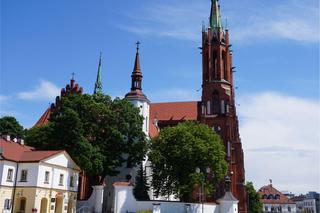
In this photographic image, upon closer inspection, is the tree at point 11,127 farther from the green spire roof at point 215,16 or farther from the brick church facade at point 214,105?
the green spire roof at point 215,16

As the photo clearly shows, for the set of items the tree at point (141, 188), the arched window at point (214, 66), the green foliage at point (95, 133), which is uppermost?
the arched window at point (214, 66)

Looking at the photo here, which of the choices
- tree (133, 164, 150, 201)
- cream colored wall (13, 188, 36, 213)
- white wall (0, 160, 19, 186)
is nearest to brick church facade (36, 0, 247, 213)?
tree (133, 164, 150, 201)

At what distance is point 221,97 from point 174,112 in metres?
10.5

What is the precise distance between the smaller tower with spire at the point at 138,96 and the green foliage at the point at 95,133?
22.0 feet

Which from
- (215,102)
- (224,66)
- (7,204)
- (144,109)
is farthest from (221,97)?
(7,204)

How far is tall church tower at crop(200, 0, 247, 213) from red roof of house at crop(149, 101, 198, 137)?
5.12 meters

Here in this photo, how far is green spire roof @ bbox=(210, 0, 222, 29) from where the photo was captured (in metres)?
72.3

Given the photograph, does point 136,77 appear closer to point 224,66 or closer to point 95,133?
point 95,133

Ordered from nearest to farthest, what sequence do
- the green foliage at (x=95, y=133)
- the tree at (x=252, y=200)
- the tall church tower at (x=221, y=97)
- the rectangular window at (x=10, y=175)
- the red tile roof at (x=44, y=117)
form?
the rectangular window at (x=10, y=175) < the green foliage at (x=95, y=133) < the tall church tower at (x=221, y=97) < the red tile roof at (x=44, y=117) < the tree at (x=252, y=200)

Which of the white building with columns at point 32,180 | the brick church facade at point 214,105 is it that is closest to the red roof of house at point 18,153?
the white building with columns at point 32,180

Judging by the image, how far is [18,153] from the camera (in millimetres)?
38438

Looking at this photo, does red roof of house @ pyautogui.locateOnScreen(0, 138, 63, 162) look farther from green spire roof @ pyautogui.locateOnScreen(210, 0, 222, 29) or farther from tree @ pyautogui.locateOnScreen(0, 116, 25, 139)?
green spire roof @ pyautogui.locateOnScreen(210, 0, 222, 29)

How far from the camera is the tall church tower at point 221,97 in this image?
198 feet

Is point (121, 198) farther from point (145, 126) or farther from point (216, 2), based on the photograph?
point (216, 2)
